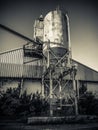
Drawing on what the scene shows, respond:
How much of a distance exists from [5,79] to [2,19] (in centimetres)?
630

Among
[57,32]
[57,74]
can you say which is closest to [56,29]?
[57,32]

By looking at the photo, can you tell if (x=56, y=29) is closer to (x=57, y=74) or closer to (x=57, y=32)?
(x=57, y=32)

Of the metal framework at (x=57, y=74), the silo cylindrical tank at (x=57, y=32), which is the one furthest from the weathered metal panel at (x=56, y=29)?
the metal framework at (x=57, y=74)

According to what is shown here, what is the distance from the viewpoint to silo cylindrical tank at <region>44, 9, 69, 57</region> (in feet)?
38.0

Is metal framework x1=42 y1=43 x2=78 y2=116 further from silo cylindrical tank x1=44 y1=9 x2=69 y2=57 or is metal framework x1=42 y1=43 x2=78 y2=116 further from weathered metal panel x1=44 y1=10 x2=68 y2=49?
weathered metal panel x1=44 y1=10 x2=68 y2=49

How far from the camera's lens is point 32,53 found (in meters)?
14.5

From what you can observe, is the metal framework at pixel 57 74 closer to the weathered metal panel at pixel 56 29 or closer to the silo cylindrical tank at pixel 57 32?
the silo cylindrical tank at pixel 57 32

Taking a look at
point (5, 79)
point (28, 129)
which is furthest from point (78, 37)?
point (28, 129)

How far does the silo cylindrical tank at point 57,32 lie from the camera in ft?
38.0

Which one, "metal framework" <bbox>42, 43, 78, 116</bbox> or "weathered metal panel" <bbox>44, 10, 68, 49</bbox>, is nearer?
"metal framework" <bbox>42, 43, 78, 116</bbox>

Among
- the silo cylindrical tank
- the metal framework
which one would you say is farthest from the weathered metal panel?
the metal framework

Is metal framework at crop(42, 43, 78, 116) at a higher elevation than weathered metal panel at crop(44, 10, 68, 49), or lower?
lower

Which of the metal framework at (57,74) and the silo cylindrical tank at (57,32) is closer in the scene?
the metal framework at (57,74)

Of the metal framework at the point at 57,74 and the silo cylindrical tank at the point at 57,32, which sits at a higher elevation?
the silo cylindrical tank at the point at 57,32
